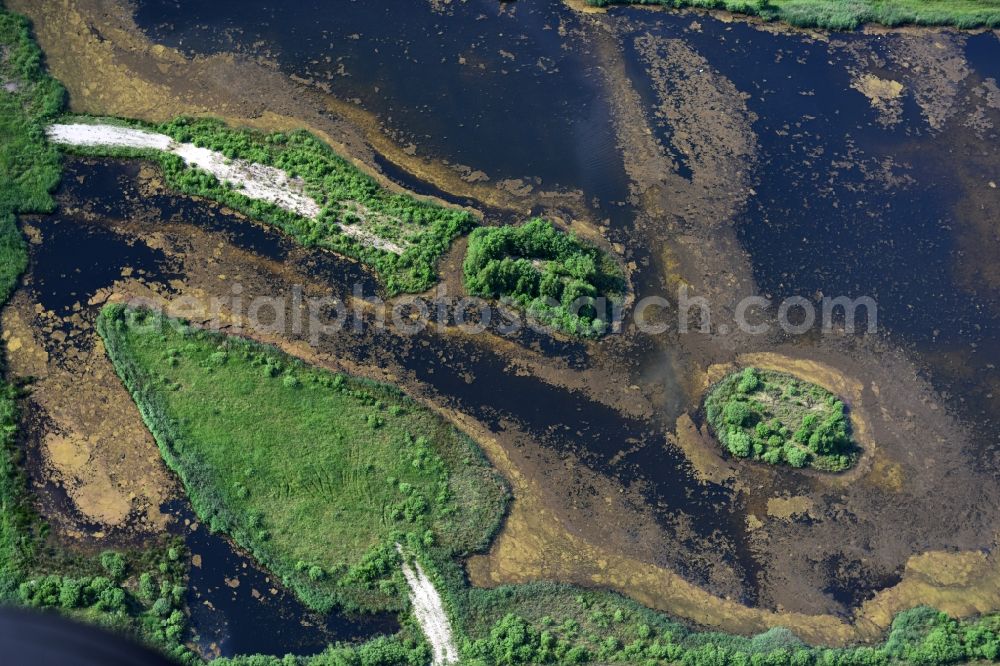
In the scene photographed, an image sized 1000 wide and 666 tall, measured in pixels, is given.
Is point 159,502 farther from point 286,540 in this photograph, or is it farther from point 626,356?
point 626,356

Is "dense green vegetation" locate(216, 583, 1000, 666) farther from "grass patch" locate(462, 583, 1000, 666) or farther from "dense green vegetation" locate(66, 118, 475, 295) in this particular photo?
"dense green vegetation" locate(66, 118, 475, 295)

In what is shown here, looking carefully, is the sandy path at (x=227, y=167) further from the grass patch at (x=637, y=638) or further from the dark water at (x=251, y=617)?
the grass patch at (x=637, y=638)

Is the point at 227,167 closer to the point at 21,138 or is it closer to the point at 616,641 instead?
the point at 21,138

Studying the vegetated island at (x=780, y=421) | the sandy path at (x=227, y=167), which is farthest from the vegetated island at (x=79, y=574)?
the vegetated island at (x=780, y=421)

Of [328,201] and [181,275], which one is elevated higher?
[328,201]

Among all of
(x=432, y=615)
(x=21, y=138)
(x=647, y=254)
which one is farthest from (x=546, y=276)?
(x=21, y=138)

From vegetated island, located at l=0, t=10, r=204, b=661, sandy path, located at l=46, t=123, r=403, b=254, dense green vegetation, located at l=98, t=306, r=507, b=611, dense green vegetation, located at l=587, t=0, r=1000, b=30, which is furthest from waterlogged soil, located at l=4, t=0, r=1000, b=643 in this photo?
sandy path, located at l=46, t=123, r=403, b=254
